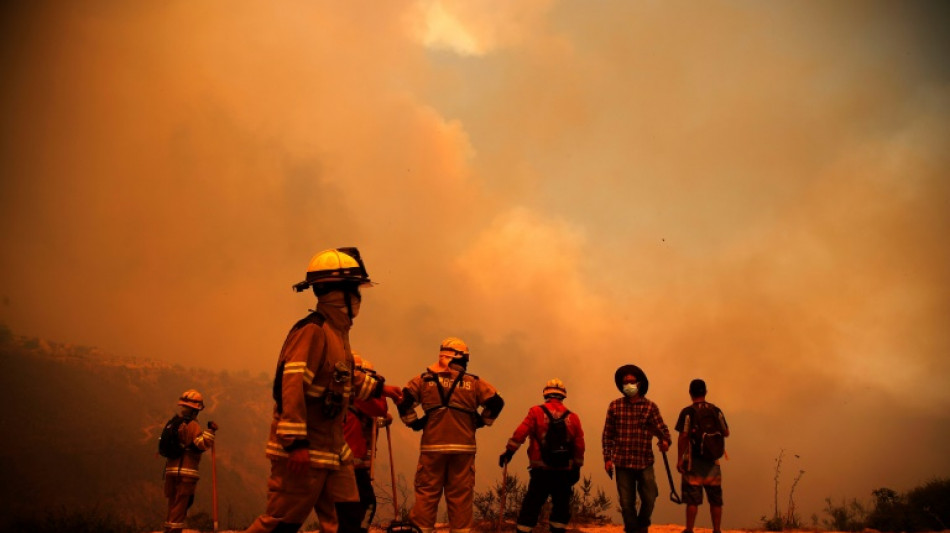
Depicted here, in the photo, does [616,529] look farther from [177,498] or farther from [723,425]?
[177,498]

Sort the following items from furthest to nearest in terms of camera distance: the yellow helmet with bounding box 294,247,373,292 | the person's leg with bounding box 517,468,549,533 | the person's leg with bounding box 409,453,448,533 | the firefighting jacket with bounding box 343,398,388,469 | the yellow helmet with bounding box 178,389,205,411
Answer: the yellow helmet with bounding box 178,389,205,411
the person's leg with bounding box 517,468,549,533
the firefighting jacket with bounding box 343,398,388,469
the person's leg with bounding box 409,453,448,533
the yellow helmet with bounding box 294,247,373,292

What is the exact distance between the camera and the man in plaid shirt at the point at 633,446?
9.48 metres

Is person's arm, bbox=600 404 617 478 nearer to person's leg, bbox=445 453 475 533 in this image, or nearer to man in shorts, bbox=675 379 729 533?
man in shorts, bbox=675 379 729 533

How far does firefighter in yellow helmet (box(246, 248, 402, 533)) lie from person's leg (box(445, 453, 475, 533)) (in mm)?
2958

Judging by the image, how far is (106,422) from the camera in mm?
34750

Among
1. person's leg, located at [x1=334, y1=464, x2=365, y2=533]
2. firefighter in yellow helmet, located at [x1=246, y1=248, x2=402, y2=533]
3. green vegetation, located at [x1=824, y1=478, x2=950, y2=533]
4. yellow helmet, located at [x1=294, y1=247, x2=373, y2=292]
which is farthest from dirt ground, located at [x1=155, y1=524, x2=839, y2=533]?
yellow helmet, located at [x1=294, y1=247, x2=373, y2=292]

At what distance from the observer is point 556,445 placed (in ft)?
29.6

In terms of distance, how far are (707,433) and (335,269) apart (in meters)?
6.63

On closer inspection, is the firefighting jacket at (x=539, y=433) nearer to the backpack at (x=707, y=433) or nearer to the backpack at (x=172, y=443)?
the backpack at (x=707, y=433)

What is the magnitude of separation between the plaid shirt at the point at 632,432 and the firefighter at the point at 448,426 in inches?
91.4

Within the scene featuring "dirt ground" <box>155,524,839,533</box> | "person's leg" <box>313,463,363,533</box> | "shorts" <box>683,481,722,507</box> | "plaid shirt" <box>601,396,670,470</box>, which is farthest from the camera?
"dirt ground" <box>155,524,839,533</box>

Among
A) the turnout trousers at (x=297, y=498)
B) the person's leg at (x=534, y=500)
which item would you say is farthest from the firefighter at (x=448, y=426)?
the turnout trousers at (x=297, y=498)

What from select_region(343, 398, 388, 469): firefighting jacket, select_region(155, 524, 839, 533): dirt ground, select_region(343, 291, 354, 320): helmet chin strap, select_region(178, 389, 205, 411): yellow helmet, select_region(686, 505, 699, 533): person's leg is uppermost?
select_region(343, 291, 354, 320): helmet chin strap

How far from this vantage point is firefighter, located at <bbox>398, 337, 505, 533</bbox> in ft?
26.1
